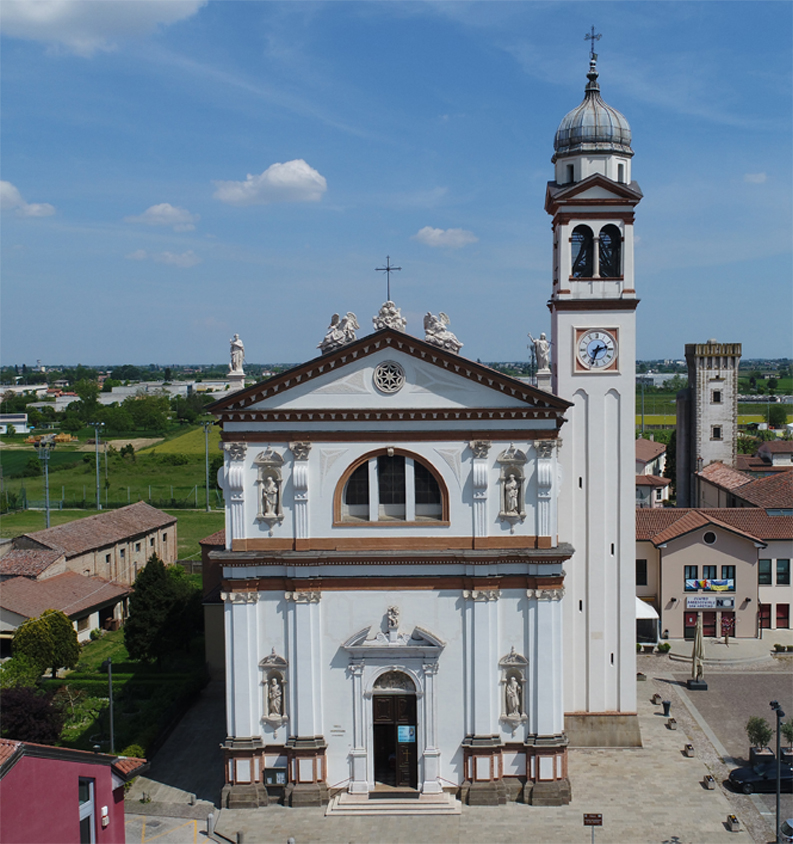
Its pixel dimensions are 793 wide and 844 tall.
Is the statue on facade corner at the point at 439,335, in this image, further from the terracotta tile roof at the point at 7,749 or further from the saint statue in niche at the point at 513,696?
the terracotta tile roof at the point at 7,749

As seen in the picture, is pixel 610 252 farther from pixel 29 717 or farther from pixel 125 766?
pixel 29 717

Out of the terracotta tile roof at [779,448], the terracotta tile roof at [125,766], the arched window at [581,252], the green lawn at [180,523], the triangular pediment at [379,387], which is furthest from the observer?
the terracotta tile roof at [779,448]

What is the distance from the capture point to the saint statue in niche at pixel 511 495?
27.3 m

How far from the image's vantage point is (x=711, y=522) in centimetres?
4369

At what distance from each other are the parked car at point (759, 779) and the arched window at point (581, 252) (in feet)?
55.2

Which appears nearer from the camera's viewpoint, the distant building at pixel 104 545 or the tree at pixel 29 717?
the tree at pixel 29 717

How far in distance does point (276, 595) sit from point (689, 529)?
2460 centimetres

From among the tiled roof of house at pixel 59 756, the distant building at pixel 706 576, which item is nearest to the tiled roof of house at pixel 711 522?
the distant building at pixel 706 576

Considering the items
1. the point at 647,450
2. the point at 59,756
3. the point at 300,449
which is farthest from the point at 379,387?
the point at 647,450

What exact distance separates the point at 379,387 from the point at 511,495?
528cm

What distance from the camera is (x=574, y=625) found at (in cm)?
Result: 3016

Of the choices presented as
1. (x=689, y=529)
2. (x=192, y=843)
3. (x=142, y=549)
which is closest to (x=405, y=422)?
(x=192, y=843)

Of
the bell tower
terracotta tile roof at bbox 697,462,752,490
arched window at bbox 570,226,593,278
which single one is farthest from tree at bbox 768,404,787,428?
arched window at bbox 570,226,593,278

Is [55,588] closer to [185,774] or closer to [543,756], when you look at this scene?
[185,774]
